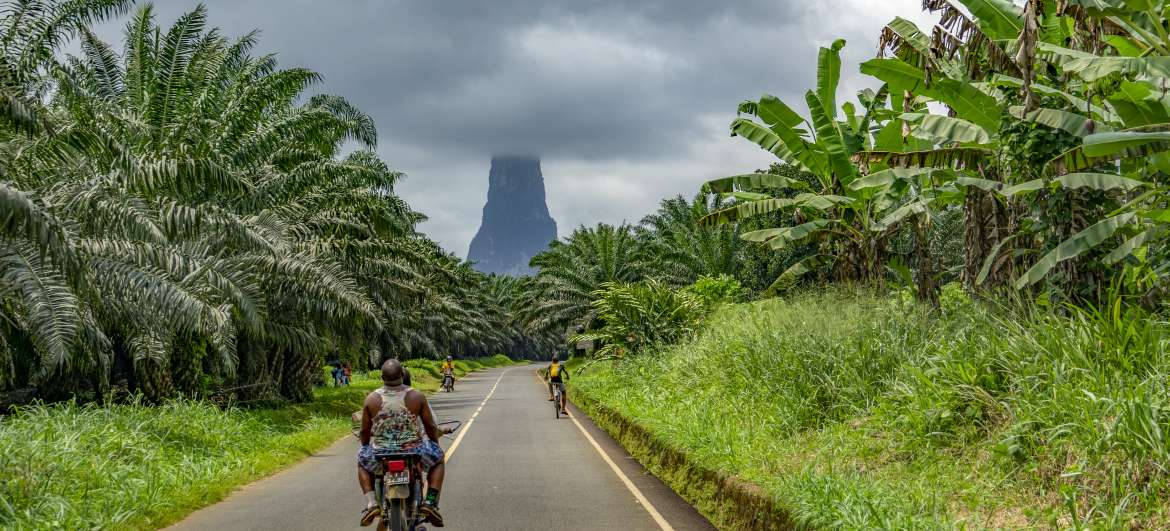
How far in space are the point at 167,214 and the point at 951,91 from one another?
41.7 ft

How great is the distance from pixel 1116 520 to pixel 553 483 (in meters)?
7.74

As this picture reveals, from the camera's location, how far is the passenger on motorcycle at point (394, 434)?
734 centimetres

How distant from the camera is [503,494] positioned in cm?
1108

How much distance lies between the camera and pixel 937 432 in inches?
302

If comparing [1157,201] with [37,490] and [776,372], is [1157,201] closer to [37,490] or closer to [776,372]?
[776,372]

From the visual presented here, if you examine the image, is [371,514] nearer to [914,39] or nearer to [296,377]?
[914,39]

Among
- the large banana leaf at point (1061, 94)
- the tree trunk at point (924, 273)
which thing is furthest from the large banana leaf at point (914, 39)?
the tree trunk at point (924, 273)

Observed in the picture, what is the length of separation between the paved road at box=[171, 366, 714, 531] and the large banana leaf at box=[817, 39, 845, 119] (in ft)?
24.8

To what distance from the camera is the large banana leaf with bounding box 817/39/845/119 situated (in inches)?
693

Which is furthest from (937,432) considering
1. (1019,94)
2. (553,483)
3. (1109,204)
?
(1019,94)

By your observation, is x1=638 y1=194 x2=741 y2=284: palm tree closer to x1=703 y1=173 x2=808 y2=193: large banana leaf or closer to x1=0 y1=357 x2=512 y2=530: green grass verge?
x1=703 y1=173 x2=808 y2=193: large banana leaf

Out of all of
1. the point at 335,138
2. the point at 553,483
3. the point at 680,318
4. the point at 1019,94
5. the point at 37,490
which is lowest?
the point at 553,483

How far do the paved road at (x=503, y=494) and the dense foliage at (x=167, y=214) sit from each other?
3.26 meters

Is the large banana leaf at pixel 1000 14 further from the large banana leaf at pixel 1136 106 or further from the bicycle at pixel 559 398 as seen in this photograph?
the bicycle at pixel 559 398
